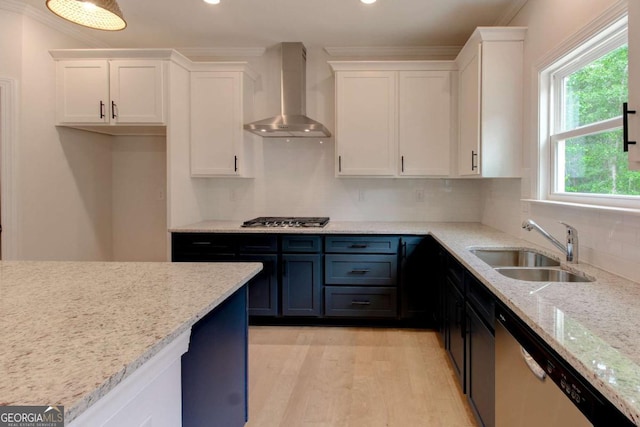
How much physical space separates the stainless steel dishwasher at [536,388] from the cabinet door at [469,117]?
1.80 m

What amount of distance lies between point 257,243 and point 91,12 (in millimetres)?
2138

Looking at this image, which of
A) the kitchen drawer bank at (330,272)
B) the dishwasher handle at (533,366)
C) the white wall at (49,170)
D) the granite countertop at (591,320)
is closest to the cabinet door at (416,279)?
the kitchen drawer bank at (330,272)

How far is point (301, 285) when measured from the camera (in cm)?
346

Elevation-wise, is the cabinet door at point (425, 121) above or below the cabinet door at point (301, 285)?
above

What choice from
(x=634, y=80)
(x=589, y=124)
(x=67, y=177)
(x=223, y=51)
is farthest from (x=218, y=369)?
(x=223, y=51)

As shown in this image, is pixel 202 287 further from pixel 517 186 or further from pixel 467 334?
pixel 517 186

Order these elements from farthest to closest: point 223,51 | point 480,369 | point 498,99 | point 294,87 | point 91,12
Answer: point 223,51 < point 294,87 < point 498,99 < point 480,369 < point 91,12

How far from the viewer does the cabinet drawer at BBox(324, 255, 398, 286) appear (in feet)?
11.1

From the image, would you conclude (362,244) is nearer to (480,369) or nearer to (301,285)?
(301,285)

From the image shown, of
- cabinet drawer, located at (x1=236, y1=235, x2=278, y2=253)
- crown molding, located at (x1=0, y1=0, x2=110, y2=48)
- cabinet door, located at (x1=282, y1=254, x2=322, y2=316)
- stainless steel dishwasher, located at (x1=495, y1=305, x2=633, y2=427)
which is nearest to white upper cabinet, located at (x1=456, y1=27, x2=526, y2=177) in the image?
cabinet door, located at (x1=282, y1=254, x2=322, y2=316)

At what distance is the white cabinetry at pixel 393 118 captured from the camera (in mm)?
3596

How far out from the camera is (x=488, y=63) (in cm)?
290

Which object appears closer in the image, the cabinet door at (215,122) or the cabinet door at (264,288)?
the cabinet door at (264,288)

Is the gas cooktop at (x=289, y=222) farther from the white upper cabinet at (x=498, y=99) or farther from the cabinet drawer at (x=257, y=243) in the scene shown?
the white upper cabinet at (x=498, y=99)
